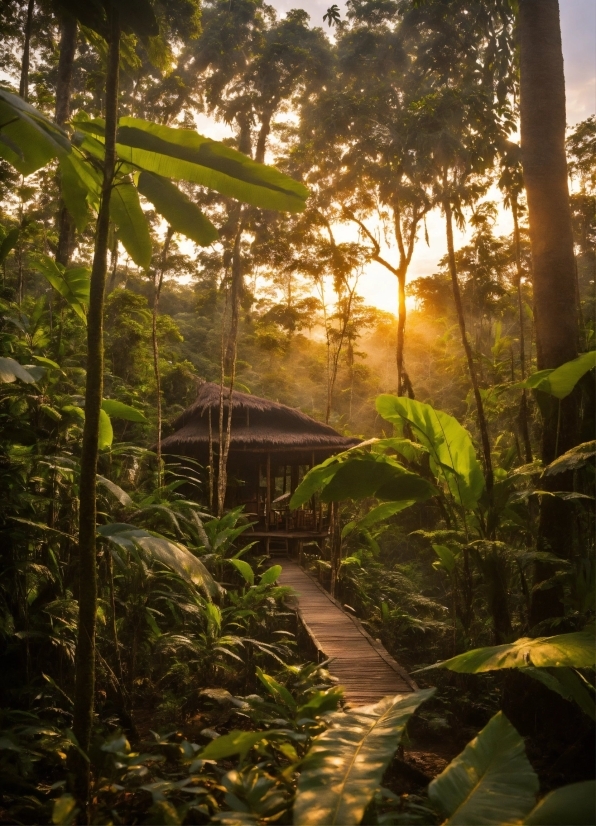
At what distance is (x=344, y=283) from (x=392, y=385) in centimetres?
1758

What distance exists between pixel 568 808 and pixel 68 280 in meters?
3.50

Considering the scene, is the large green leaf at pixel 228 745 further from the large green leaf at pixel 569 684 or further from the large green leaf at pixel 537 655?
the large green leaf at pixel 569 684

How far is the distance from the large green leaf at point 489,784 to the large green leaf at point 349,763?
0.60ft

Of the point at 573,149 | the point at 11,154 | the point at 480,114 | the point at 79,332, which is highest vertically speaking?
the point at 573,149

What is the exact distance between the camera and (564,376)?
10.4ft

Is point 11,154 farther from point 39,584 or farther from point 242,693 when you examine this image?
point 242,693

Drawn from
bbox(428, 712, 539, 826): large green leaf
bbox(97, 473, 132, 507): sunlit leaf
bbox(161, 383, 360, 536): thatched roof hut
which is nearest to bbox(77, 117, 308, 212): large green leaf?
bbox(97, 473, 132, 507): sunlit leaf

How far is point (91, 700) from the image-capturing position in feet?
6.15

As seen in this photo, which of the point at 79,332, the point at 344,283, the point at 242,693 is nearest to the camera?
the point at 242,693

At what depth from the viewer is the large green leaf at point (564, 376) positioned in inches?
120

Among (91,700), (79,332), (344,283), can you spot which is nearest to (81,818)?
(91,700)

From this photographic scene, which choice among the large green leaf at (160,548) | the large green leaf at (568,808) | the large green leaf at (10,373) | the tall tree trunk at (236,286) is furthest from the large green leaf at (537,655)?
the tall tree trunk at (236,286)

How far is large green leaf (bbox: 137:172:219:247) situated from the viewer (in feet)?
7.34

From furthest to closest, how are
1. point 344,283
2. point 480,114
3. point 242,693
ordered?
point 344,283 < point 480,114 < point 242,693
